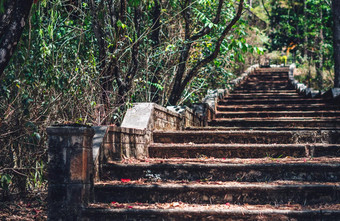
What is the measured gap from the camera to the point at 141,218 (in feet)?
13.4

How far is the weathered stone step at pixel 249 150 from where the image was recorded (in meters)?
5.63

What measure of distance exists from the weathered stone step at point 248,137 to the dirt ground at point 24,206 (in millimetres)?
2108

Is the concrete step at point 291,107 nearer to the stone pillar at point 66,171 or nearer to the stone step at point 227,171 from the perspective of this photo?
the stone step at point 227,171

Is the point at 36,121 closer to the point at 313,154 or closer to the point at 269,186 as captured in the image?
the point at 269,186

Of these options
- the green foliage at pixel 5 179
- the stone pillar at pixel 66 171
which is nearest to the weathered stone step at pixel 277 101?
the stone pillar at pixel 66 171

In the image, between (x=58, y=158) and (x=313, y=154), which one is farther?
(x=313, y=154)

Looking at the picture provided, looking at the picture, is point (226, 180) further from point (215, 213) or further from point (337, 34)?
point (337, 34)

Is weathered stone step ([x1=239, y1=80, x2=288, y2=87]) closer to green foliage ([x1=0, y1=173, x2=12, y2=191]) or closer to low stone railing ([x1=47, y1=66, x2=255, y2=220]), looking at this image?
low stone railing ([x1=47, y1=66, x2=255, y2=220])

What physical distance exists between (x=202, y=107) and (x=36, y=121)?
5.22 m

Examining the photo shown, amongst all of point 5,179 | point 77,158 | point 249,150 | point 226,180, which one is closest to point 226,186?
point 226,180

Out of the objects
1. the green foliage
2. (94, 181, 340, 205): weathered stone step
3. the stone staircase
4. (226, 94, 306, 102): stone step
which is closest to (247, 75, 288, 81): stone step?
(226, 94, 306, 102): stone step

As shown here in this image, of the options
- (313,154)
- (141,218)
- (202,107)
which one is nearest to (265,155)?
(313,154)

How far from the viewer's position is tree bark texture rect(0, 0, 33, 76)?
384cm

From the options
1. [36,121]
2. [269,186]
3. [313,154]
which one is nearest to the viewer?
[269,186]
